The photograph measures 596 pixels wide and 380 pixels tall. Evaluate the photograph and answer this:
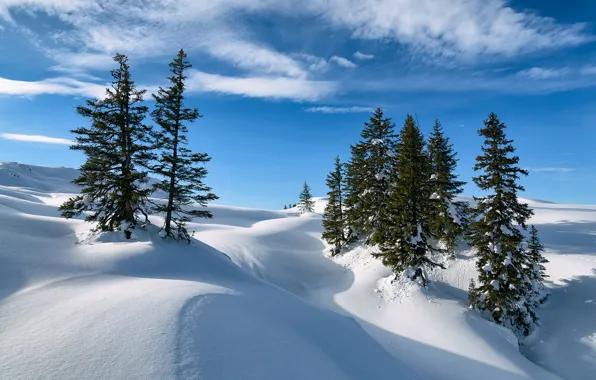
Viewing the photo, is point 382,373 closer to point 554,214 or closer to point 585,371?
point 585,371

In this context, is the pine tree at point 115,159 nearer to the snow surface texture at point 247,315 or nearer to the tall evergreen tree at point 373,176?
the snow surface texture at point 247,315

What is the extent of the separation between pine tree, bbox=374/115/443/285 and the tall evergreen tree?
264 centimetres

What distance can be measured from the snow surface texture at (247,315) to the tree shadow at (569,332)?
88mm

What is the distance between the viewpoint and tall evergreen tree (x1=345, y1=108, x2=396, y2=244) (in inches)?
1117

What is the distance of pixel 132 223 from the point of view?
1933 centimetres

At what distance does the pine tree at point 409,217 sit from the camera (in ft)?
75.2

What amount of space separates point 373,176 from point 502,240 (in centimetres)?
1281

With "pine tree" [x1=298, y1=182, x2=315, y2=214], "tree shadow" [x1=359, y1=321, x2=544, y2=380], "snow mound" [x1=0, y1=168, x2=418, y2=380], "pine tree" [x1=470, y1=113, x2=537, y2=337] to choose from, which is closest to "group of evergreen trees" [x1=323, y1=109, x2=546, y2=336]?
"pine tree" [x1=470, y1=113, x2=537, y2=337]

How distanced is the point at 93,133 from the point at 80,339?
16.5 m

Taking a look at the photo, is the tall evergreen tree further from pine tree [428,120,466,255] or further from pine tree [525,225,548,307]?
pine tree [525,225,548,307]

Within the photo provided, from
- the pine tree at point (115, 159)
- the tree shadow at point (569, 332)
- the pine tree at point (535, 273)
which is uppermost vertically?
the pine tree at point (115, 159)

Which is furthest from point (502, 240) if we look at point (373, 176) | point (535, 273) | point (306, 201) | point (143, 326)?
point (306, 201)

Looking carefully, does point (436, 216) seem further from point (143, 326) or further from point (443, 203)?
point (143, 326)

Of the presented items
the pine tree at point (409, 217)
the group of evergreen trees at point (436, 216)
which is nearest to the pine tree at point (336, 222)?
the group of evergreen trees at point (436, 216)
